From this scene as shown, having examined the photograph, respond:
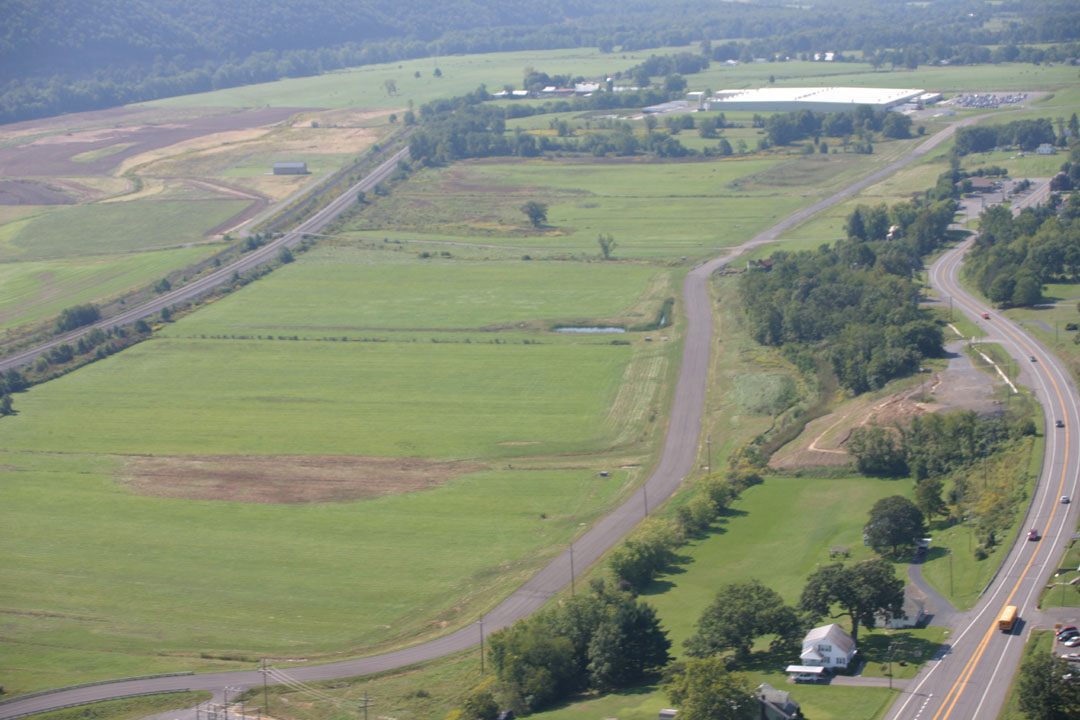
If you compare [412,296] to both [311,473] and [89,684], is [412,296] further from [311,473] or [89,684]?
[89,684]

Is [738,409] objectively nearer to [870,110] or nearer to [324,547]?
[324,547]

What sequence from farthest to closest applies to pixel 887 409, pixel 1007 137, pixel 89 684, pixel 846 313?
pixel 1007 137 → pixel 846 313 → pixel 887 409 → pixel 89 684

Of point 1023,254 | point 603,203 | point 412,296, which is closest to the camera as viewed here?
point 1023,254

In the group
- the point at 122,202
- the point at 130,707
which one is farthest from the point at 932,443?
the point at 122,202

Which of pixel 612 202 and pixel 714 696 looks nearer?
pixel 714 696

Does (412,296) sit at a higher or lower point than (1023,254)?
lower

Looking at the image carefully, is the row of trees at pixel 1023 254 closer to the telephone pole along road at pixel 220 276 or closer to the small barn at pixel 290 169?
the telephone pole along road at pixel 220 276
